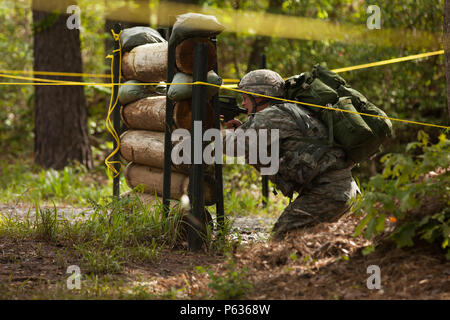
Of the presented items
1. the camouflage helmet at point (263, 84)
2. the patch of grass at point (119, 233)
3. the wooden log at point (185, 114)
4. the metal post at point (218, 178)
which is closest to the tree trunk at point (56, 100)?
the patch of grass at point (119, 233)

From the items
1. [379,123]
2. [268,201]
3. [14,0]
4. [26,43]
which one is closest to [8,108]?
[26,43]

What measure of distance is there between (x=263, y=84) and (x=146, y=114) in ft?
4.33

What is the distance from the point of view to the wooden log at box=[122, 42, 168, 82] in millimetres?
5645

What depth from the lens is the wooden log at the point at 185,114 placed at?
5238 mm

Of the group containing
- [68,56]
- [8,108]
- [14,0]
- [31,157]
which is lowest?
[31,157]

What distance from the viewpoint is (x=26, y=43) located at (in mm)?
14188

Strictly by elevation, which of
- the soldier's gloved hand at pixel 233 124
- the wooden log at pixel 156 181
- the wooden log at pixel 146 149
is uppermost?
the soldier's gloved hand at pixel 233 124

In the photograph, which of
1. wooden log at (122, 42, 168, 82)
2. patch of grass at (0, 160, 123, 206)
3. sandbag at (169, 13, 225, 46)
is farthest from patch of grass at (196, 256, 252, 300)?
patch of grass at (0, 160, 123, 206)

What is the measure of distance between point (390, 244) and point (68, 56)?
8.17m
